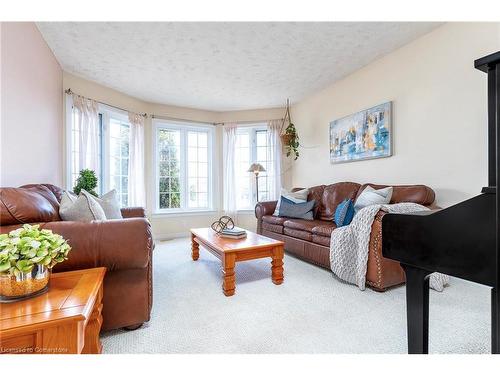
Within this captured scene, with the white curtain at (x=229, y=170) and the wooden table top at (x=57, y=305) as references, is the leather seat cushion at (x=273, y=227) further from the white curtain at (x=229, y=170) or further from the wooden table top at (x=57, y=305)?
the wooden table top at (x=57, y=305)

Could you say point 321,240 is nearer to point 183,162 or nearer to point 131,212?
point 131,212

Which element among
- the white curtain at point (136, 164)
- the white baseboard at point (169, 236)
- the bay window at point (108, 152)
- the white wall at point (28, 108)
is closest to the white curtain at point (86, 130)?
the bay window at point (108, 152)

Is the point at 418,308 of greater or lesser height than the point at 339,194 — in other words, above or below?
below

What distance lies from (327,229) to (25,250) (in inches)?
94.1

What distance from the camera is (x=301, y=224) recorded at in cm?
309

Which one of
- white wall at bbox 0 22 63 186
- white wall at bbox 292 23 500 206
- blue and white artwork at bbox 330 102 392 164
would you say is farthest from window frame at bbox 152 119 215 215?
white wall at bbox 292 23 500 206

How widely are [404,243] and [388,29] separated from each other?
2472 mm

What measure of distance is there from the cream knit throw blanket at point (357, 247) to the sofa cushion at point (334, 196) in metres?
1.03

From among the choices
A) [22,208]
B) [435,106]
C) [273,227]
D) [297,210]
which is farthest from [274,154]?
[22,208]

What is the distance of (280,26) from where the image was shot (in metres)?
2.42

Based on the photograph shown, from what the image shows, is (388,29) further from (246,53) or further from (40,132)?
(40,132)

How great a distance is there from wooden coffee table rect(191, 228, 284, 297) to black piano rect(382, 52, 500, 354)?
4.34ft

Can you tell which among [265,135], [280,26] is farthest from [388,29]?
[265,135]

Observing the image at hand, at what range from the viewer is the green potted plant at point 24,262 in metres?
1.01
